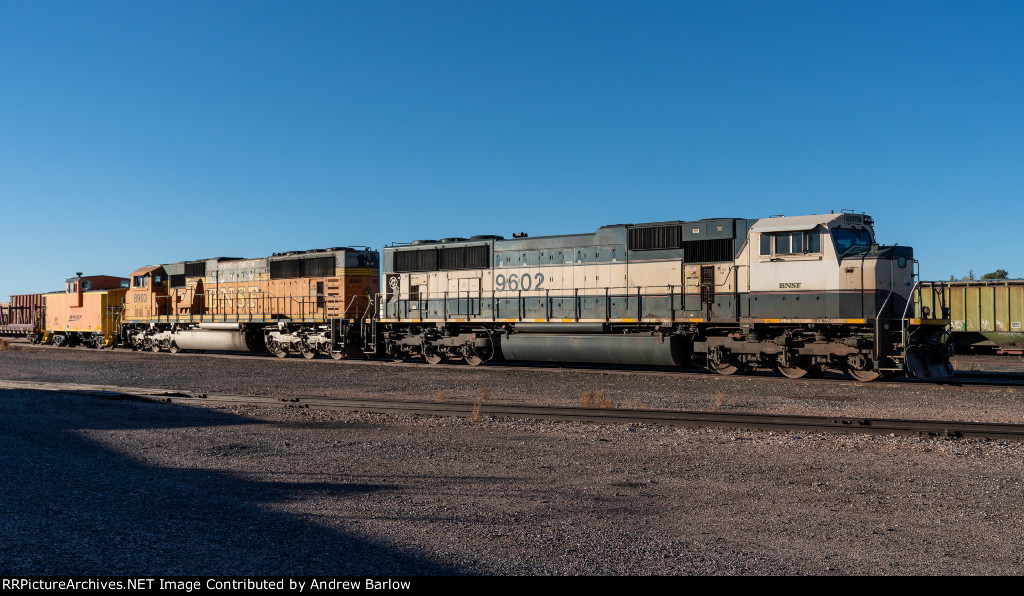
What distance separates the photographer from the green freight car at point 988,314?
27.7m

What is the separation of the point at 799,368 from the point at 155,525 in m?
14.9

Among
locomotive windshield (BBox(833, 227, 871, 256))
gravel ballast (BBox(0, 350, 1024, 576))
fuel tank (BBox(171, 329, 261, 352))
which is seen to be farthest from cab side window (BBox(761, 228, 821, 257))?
fuel tank (BBox(171, 329, 261, 352))

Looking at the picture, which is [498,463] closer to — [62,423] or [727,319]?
[62,423]

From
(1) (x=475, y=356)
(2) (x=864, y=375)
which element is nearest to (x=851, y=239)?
(2) (x=864, y=375)

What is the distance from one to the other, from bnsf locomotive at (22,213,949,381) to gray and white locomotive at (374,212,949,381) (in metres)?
0.03

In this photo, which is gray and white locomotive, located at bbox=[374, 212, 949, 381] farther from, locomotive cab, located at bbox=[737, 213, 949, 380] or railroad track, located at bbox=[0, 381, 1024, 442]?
railroad track, located at bbox=[0, 381, 1024, 442]

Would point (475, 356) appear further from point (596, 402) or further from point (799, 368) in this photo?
point (596, 402)

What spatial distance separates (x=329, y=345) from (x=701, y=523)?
21.4 meters

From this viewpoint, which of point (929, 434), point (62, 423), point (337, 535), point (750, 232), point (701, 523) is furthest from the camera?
point (750, 232)

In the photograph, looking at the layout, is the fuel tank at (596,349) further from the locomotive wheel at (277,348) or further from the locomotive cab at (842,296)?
the locomotive wheel at (277,348)

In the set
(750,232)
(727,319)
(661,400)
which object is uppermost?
(750,232)

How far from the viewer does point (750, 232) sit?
1777 cm

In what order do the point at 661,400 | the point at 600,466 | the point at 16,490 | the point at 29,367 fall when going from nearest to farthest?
1. the point at 16,490
2. the point at 600,466
3. the point at 661,400
4. the point at 29,367
